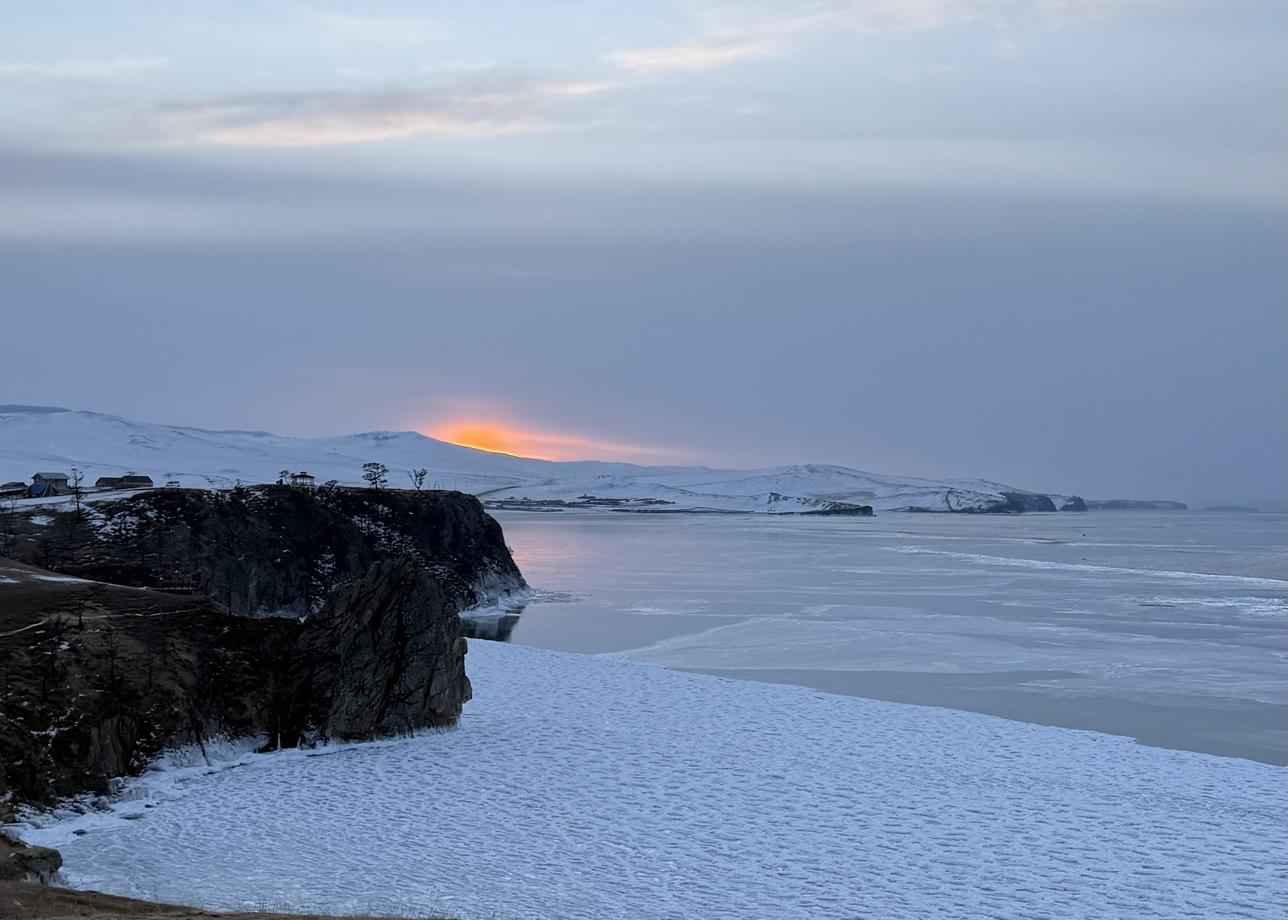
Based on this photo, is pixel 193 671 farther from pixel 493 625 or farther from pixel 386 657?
pixel 493 625

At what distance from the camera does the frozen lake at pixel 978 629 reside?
38031 millimetres

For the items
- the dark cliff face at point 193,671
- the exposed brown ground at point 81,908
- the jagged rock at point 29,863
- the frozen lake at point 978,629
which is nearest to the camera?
the exposed brown ground at point 81,908

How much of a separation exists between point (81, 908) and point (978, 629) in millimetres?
45676

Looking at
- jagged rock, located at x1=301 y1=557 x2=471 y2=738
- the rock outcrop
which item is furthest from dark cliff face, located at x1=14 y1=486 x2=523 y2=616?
the rock outcrop

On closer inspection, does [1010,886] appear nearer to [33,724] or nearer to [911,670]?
[33,724]

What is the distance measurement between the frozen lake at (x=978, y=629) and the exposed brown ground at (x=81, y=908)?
2470 centimetres

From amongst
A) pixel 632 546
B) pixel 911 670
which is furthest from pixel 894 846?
pixel 632 546

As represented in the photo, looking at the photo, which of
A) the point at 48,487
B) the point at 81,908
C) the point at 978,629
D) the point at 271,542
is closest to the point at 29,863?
the point at 81,908

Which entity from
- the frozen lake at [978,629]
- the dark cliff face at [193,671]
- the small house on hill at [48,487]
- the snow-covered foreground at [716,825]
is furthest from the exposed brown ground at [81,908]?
the small house on hill at [48,487]

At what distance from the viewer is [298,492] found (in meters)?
73.6

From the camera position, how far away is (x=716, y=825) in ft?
79.6

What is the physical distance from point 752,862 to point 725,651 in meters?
27.6

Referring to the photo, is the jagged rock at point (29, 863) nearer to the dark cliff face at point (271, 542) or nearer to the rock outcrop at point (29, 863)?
the rock outcrop at point (29, 863)

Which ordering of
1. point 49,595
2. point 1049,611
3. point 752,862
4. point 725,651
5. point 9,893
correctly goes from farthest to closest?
point 1049,611
point 725,651
point 49,595
point 752,862
point 9,893
